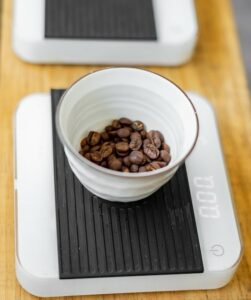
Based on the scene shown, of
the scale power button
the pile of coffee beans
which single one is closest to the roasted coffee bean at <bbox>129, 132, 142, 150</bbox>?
the pile of coffee beans

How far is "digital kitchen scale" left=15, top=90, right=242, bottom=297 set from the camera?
28.0 inches

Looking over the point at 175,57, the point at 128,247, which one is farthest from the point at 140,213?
the point at 175,57

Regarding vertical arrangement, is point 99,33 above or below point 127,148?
above

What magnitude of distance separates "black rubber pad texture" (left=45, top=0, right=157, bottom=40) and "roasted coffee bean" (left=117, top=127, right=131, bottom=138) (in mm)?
199

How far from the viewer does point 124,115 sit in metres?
0.79

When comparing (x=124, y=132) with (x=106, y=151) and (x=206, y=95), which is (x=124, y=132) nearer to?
(x=106, y=151)

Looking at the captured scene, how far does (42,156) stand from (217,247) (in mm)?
238

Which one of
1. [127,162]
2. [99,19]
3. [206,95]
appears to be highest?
[99,19]

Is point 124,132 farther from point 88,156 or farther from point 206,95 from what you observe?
point 206,95

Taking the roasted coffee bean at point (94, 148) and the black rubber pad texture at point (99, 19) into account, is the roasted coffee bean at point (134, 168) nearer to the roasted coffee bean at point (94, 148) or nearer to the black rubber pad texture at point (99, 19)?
the roasted coffee bean at point (94, 148)

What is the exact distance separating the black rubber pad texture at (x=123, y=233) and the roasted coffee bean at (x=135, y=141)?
0.21 feet

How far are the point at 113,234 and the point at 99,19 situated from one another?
0.35 meters

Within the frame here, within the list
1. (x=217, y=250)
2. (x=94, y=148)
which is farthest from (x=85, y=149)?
(x=217, y=250)

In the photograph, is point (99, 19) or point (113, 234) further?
→ point (99, 19)
